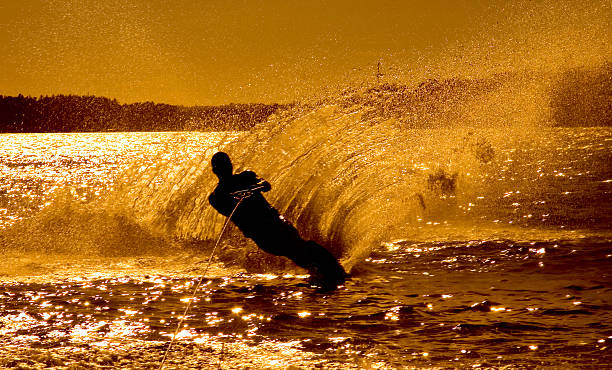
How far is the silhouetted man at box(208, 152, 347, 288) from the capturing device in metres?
9.89

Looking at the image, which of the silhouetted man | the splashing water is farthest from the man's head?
the splashing water

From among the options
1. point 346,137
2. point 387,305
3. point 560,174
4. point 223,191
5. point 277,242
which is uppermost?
point 560,174

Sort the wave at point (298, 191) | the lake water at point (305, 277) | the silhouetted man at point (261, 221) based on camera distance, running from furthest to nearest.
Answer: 1. the wave at point (298, 191)
2. the silhouetted man at point (261, 221)
3. the lake water at point (305, 277)

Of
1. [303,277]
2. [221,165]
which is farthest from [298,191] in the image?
[221,165]

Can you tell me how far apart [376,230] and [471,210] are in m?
8.33

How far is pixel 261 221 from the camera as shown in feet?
33.0

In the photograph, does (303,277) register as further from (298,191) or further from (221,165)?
(298,191)

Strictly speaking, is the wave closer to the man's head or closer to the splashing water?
the splashing water

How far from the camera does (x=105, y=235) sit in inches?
611

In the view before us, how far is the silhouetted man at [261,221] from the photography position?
9.89 metres

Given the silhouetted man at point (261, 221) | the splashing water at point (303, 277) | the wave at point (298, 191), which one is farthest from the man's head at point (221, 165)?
the wave at point (298, 191)

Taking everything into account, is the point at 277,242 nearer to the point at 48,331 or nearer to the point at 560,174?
the point at 48,331

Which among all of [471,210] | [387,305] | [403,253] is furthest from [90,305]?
[471,210]

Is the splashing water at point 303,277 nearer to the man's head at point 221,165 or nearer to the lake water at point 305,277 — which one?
the lake water at point 305,277
